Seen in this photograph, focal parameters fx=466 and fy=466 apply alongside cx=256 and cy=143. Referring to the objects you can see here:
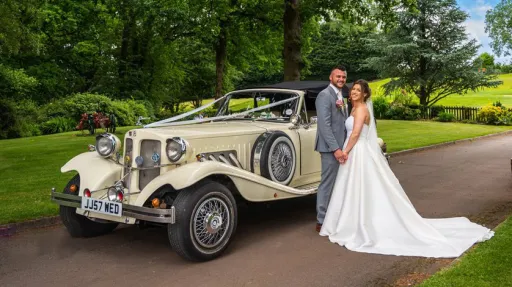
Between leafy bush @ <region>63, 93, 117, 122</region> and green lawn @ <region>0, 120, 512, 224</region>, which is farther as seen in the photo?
leafy bush @ <region>63, 93, 117, 122</region>

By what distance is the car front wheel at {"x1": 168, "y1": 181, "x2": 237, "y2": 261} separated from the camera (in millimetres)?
4938

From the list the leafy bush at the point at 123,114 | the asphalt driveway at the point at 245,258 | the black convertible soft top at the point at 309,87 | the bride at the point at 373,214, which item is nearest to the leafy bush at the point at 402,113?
the leafy bush at the point at 123,114

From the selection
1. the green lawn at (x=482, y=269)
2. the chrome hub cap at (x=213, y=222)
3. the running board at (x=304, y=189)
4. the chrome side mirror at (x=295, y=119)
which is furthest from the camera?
the chrome side mirror at (x=295, y=119)

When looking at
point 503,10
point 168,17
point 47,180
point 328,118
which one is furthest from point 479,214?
point 503,10

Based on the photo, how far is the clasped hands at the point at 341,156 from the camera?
6.02m

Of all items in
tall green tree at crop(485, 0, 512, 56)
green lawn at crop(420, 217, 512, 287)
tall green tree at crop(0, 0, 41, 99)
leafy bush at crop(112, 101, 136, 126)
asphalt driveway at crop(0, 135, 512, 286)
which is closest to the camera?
green lawn at crop(420, 217, 512, 287)

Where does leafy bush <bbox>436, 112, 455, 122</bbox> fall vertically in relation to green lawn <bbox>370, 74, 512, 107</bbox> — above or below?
below

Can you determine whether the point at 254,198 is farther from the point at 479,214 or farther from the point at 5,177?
the point at 5,177

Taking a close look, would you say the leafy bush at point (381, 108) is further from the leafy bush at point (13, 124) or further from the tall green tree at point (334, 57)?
the tall green tree at point (334, 57)

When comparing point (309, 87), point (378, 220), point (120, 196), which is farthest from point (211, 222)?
point (309, 87)

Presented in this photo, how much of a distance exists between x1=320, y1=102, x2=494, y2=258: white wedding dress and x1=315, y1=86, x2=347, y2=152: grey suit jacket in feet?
0.54

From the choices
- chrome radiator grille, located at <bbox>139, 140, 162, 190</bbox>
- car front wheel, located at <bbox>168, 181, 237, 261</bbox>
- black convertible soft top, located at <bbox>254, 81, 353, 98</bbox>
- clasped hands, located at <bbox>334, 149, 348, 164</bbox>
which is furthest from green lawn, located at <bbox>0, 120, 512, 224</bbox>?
clasped hands, located at <bbox>334, 149, 348, 164</bbox>

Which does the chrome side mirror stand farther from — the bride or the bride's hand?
the bride's hand

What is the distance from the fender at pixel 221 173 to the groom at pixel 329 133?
444 mm
